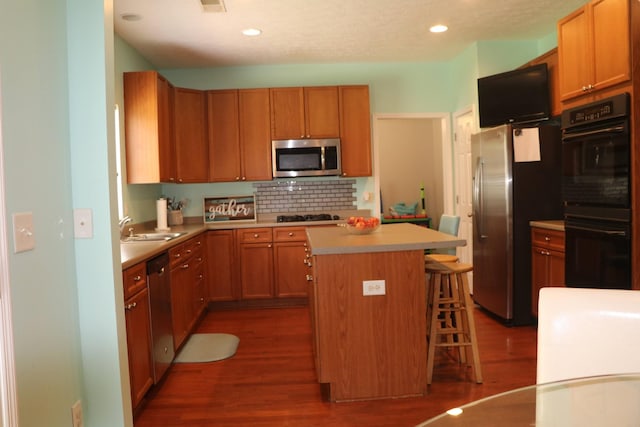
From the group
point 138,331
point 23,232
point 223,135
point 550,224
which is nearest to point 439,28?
point 550,224

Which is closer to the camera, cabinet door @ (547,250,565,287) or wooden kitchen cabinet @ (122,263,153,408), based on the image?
wooden kitchen cabinet @ (122,263,153,408)

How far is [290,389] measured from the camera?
2.93 m

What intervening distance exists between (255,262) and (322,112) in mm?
1783

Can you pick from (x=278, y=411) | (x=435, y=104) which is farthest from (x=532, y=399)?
(x=435, y=104)

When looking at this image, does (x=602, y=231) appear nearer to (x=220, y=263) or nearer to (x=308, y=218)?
(x=308, y=218)

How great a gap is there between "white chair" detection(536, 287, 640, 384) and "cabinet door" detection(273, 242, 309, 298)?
12.5 ft

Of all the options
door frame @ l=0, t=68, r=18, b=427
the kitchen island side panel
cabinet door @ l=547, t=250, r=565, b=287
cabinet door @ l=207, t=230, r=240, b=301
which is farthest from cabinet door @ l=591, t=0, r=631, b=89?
cabinet door @ l=207, t=230, r=240, b=301

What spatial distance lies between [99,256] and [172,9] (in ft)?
8.15

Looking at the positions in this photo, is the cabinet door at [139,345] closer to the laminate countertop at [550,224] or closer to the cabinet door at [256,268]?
the cabinet door at [256,268]

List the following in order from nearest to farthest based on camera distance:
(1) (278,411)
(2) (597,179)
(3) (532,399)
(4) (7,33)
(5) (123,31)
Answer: (3) (532,399) → (4) (7,33) → (1) (278,411) → (2) (597,179) → (5) (123,31)

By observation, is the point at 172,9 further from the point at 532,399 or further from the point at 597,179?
the point at 532,399

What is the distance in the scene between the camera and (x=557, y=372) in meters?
1.28

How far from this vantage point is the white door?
17.1 ft

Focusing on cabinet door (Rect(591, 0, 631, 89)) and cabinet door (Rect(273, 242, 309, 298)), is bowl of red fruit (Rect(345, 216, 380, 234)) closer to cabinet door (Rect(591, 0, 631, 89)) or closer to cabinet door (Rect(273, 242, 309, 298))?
cabinet door (Rect(591, 0, 631, 89))
